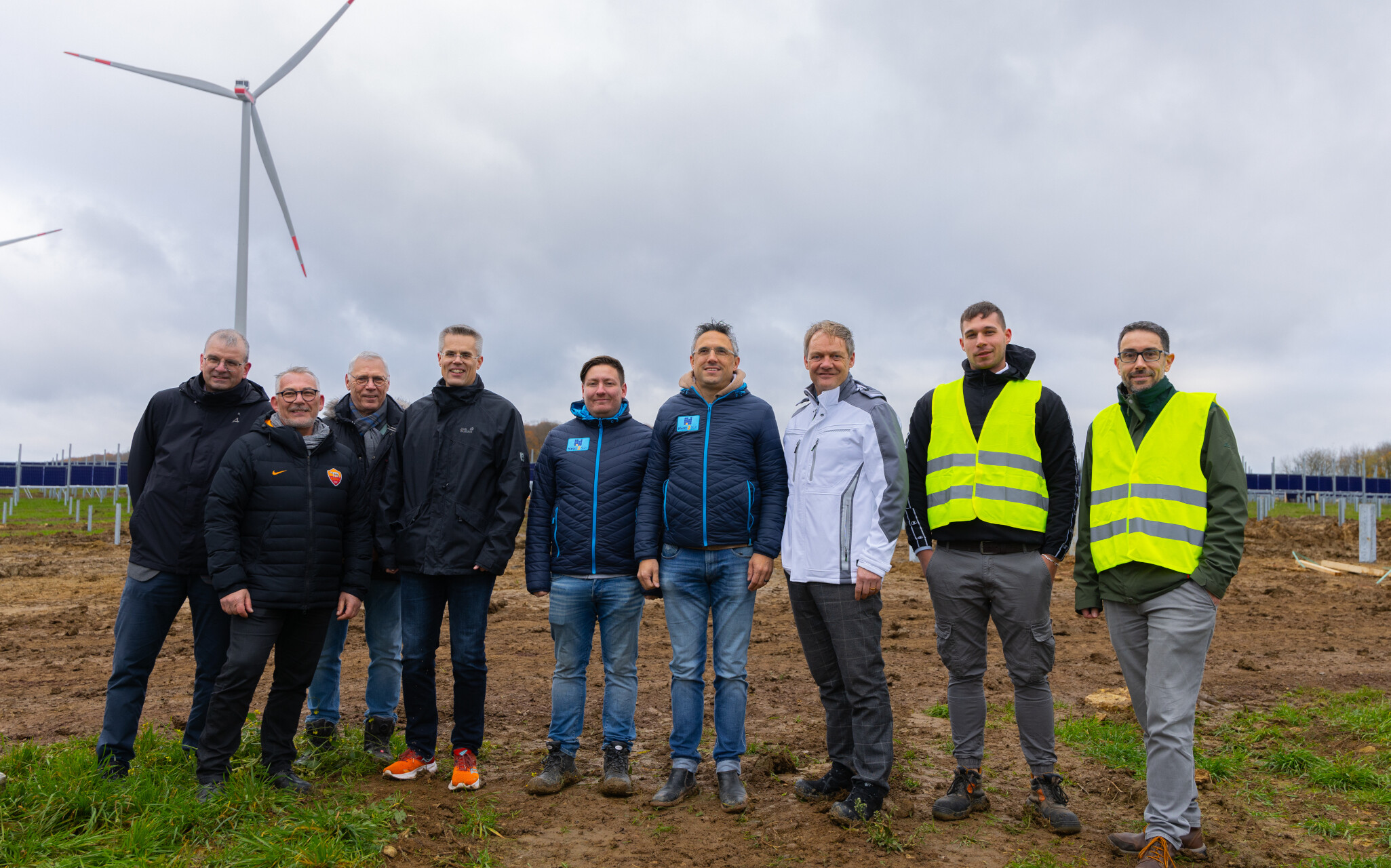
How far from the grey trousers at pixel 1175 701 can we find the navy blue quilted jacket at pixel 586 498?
8.37ft

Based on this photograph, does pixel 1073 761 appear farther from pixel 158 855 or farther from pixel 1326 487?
pixel 1326 487

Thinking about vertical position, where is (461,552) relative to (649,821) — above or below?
above

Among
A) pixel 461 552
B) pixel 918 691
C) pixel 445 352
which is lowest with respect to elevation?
pixel 918 691

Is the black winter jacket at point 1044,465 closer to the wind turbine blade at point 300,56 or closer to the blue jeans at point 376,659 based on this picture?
the blue jeans at point 376,659

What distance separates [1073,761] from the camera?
17.5ft

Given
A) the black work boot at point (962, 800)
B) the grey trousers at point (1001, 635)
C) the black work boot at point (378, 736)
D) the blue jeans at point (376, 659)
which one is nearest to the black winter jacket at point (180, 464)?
the blue jeans at point (376, 659)

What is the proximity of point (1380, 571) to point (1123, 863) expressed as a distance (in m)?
17.9

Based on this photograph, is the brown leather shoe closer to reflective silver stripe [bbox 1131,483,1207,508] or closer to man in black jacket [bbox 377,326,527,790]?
reflective silver stripe [bbox 1131,483,1207,508]

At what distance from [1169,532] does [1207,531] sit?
0.53ft

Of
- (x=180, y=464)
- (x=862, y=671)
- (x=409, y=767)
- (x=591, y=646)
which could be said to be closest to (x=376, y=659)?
(x=409, y=767)

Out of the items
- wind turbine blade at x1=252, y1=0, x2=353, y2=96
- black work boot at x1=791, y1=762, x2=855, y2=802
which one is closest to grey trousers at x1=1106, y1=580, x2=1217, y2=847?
black work boot at x1=791, y1=762, x2=855, y2=802

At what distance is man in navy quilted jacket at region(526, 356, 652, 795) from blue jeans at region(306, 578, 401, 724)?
3.43 ft

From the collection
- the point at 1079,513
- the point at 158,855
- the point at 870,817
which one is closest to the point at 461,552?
the point at 158,855

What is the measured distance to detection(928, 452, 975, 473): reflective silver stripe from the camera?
4.12 m
